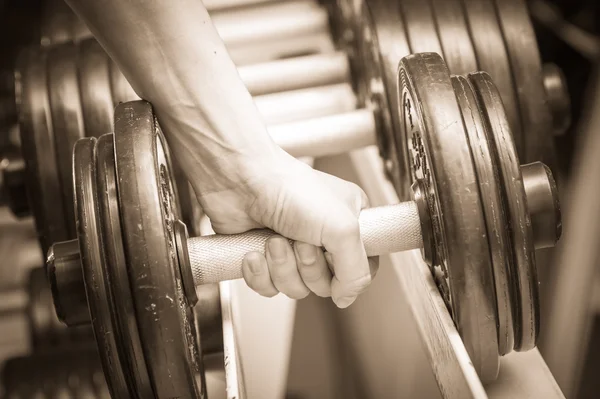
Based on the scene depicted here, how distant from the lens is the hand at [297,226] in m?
0.72

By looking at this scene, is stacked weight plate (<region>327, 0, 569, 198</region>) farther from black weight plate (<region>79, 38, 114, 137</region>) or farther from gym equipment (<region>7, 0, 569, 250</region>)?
black weight plate (<region>79, 38, 114, 137</region>)

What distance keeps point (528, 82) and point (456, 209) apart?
0.47m

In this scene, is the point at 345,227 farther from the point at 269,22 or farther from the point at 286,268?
the point at 269,22


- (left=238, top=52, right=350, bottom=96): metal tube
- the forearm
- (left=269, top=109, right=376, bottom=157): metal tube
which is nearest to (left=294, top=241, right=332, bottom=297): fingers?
the forearm

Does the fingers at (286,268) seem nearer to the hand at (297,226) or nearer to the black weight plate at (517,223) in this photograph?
the hand at (297,226)

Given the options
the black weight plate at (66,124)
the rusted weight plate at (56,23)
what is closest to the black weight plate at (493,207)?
the black weight plate at (66,124)

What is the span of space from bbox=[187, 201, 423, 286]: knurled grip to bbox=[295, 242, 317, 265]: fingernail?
4cm

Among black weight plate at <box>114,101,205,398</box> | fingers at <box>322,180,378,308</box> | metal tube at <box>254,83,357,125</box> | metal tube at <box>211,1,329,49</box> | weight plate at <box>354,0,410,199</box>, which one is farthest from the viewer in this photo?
metal tube at <box>211,1,329,49</box>

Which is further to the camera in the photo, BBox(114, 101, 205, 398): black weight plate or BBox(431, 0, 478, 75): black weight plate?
BBox(431, 0, 478, 75): black weight plate

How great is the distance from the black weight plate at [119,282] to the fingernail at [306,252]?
8.2 inches

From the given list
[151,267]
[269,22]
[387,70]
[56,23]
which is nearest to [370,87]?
[387,70]

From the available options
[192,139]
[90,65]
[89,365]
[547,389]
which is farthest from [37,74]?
[547,389]

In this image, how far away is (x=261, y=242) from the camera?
2.44 ft

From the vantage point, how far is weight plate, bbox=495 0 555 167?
40.1 inches
